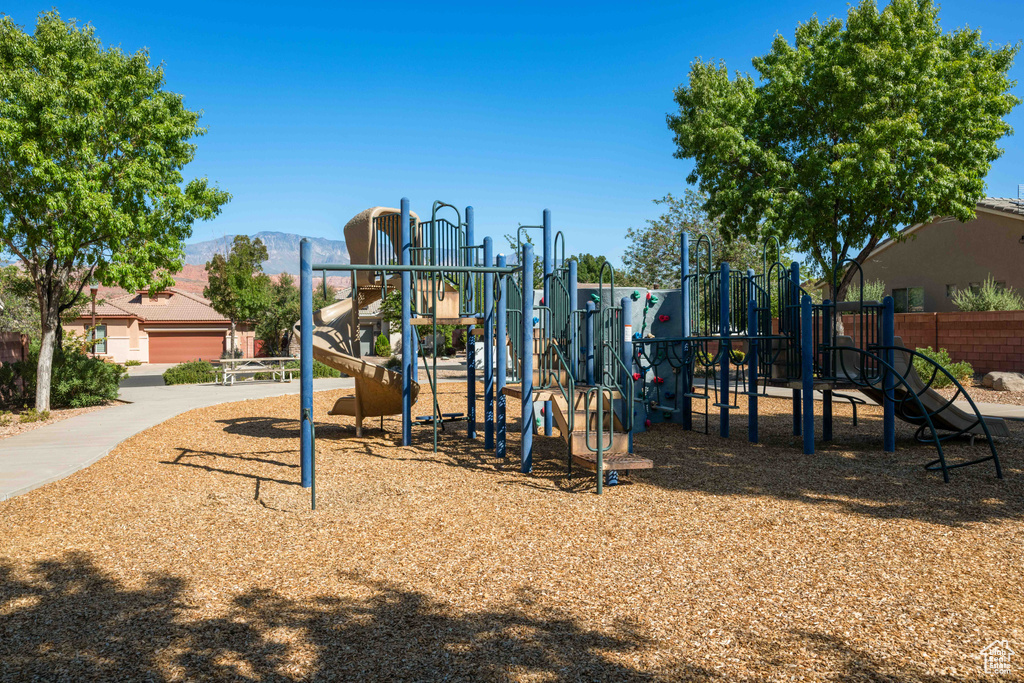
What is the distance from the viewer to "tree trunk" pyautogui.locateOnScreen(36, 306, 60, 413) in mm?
13516

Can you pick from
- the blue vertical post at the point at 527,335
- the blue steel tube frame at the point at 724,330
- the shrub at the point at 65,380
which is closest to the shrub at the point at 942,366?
the blue steel tube frame at the point at 724,330

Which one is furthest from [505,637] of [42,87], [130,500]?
[42,87]

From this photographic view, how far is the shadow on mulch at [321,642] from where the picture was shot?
3365 mm

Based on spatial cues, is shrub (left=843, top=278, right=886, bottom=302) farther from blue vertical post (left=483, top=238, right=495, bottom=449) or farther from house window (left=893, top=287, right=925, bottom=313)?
blue vertical post (left=483, top=238, right=495, bottom=449)

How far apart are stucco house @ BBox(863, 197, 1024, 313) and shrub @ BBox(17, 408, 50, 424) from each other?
23.5 metres

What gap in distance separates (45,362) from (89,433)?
3.93 m

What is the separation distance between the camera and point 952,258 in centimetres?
2603

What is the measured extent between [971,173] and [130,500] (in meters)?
20.0

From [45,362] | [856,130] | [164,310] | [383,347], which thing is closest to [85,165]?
[45,362]

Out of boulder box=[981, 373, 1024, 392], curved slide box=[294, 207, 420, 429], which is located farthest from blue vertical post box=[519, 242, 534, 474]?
boulder box=[981, 373, 1024, 392]

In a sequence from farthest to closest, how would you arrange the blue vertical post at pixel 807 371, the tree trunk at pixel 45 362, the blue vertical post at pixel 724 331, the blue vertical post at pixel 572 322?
the tree trunk at pixel 45 362, the blue vertical post at pixel 724 331, the blue vertical post at pixel 807 371, the blue vertical post at pixel 572 322

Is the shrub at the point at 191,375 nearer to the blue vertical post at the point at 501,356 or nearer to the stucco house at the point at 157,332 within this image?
the blue vertical post at the point at 501,356

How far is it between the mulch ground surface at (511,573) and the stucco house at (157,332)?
39.9m

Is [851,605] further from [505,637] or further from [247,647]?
[247,647]
